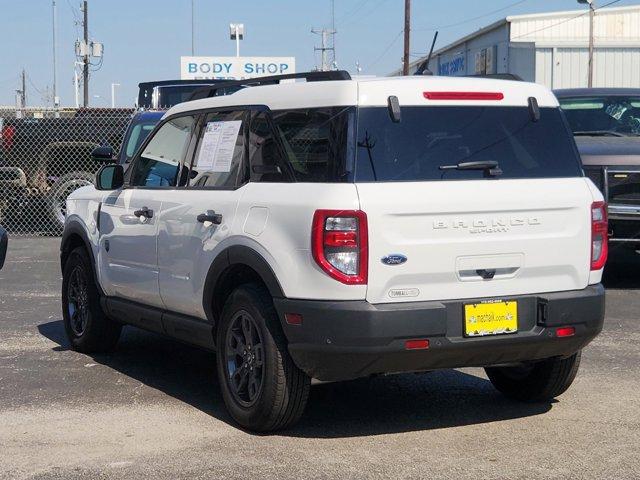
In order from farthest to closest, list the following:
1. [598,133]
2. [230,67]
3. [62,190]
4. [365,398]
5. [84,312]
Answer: [230,67] < [62,190] < [598,133] < [84,312] < [365,398]

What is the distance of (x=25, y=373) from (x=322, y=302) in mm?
2949

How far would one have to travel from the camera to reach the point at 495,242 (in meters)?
5.36

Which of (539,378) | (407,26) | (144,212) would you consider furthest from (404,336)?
(407,26)

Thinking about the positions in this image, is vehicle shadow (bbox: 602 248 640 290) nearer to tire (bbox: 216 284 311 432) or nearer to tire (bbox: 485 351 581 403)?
tire (bbox: 485 351 581 403)

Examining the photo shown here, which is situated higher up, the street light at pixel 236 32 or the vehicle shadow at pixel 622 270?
the street light at pixel 236 32

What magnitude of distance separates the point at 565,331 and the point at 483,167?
94 cm

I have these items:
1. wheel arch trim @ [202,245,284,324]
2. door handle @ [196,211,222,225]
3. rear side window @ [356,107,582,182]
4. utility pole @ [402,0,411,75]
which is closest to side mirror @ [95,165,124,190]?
door handle @ [196,211,222,225]

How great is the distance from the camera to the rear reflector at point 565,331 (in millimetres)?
5484

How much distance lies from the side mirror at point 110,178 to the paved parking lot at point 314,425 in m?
1.26

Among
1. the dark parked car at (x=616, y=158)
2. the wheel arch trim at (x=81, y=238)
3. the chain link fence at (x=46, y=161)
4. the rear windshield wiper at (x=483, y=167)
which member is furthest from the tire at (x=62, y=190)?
the rear windshield wiper at (x=483, y=167)

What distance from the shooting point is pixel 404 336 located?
5.14 m

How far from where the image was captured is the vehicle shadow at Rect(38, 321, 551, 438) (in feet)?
19.4

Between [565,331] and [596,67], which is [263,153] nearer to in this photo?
[565,331]

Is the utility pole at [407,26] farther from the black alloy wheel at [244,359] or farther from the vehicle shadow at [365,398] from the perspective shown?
the black alloy wheel at [244,359]
